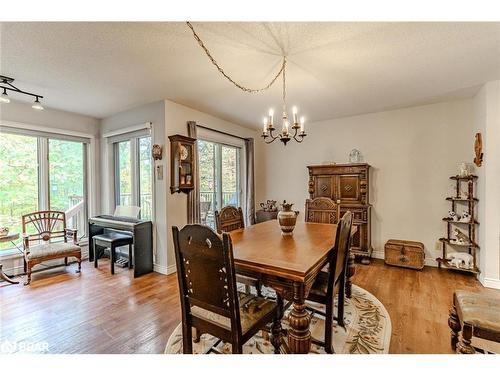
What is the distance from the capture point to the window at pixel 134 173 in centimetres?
384

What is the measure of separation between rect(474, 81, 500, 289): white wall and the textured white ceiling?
10.6 inches

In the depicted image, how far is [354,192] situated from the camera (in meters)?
3.94

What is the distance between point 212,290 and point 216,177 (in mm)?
3342

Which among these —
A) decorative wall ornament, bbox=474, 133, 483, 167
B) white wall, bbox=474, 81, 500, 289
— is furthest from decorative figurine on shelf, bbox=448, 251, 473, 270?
decorative wall ornament, bbox=474, 133, 483, 167

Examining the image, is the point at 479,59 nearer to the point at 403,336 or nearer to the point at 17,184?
the point at 403,336

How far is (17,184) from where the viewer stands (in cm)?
351

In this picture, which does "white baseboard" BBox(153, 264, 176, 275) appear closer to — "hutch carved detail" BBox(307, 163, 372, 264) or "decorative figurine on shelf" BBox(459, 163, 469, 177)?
"hutch carved detail" BBox(307, 163, 372, 264)

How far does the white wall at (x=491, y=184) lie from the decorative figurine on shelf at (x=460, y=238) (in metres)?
0.35

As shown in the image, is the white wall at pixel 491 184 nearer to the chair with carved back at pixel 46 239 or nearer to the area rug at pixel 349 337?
the area rug at pixel 349 337

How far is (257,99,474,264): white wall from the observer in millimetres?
3572

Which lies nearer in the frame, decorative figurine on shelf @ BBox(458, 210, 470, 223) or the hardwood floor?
the hardwood floor

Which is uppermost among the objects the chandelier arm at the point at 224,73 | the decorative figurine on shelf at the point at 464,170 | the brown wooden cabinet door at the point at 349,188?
the chandelier arm at the point at 224,73

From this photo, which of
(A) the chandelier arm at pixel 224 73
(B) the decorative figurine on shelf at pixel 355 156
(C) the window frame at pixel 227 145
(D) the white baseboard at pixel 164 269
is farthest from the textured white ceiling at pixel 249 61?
(D) the white baseboard at pixel 164 269

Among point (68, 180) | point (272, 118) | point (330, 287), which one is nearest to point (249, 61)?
point (272, 118)
